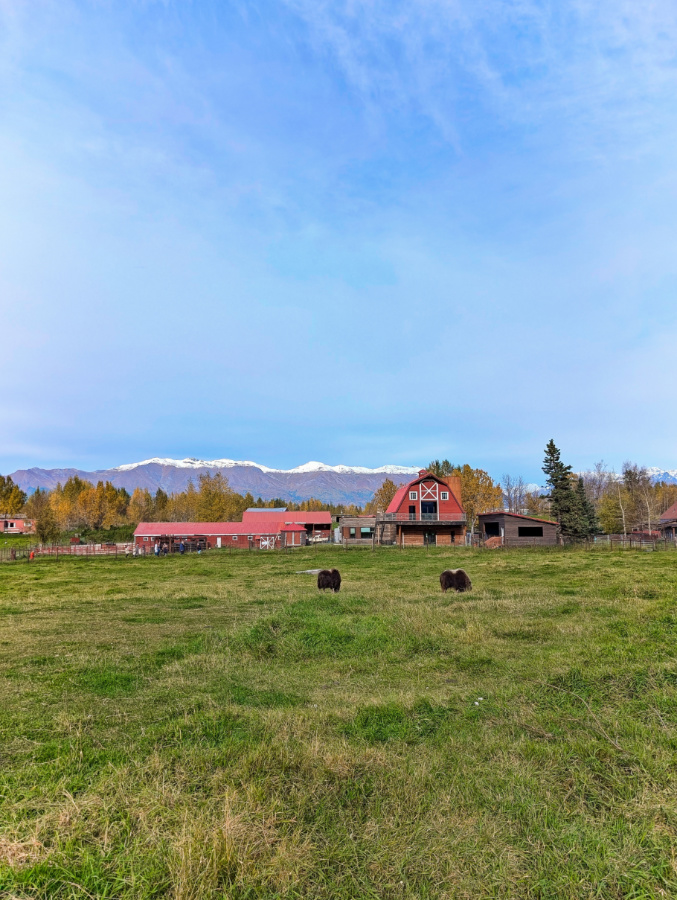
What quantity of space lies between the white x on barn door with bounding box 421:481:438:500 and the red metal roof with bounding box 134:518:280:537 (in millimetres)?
23883

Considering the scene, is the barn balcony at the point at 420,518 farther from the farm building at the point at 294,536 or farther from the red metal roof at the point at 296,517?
the red metal roof at the point at 296,517

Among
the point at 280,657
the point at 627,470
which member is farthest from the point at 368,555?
the point at 627,470

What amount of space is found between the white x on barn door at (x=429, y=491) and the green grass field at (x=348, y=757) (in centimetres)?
4851

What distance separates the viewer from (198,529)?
7194 centimetres

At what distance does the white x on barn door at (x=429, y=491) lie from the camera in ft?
204

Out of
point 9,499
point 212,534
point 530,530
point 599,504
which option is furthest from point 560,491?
point 9,499

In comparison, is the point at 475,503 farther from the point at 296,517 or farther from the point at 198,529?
the point at 198,529

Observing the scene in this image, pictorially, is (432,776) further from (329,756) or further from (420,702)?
(420,702)

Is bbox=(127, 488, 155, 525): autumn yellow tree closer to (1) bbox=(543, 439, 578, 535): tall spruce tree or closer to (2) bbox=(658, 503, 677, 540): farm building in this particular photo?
(1) bbox=(543, 439, 578, 535): tall spruce tree

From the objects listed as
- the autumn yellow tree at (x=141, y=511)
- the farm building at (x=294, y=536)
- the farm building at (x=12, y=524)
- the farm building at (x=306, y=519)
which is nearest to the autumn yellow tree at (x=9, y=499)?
the farm building at (x=12, y=524)

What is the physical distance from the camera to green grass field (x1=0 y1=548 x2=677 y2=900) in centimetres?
381

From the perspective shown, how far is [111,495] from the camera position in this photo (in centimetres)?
12319

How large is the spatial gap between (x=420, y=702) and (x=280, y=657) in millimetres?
4465

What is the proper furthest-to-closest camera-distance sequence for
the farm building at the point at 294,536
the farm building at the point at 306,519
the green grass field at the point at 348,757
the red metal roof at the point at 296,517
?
the red metal roof at the point at 296,517
the farm building at the point at 306,519
the farm building at the point at 294,536
the green grass field at the point at 348,757
